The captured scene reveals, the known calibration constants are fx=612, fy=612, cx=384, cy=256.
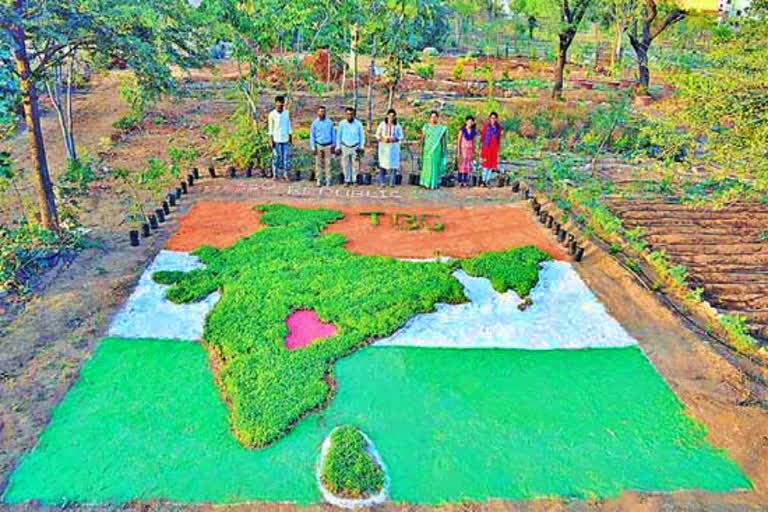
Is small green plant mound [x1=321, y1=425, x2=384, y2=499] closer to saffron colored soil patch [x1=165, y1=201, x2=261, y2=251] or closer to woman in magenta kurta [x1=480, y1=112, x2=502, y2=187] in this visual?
saffron colored soil patch [x1=165, y1=201, x2=261, y2=251]

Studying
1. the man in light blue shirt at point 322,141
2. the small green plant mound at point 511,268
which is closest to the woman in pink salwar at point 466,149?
the man in light blue shirt at point 322,141

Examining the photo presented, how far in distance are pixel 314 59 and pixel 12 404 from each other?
59.6 ft

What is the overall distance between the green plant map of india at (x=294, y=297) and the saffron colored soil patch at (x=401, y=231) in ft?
1.13

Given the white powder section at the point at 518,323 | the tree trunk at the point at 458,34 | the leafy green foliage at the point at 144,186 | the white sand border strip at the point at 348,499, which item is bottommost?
the white sand border strip at the point at 348,499

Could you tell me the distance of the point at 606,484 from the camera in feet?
16.4

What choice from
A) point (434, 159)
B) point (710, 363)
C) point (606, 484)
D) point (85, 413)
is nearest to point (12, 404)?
point (85, 413)

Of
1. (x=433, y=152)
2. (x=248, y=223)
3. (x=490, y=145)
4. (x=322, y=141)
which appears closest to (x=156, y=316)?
(x=248, y=223)

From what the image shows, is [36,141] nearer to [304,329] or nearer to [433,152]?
[304,329]

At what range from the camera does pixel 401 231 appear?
9.68 meters

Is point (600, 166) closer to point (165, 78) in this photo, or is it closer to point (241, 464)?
point (165, 78)

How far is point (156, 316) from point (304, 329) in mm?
1771

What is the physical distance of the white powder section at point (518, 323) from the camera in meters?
6.85

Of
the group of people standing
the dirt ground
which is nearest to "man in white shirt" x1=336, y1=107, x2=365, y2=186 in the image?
the group of people standing

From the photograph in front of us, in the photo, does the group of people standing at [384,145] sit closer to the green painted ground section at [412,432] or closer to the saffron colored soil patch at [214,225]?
the saffron colored soil patch at [214,225]
